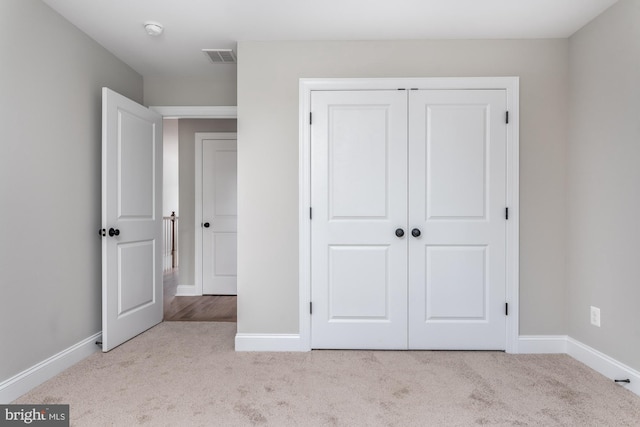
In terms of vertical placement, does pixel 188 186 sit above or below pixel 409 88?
below

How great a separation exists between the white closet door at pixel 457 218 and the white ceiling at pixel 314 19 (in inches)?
18.8

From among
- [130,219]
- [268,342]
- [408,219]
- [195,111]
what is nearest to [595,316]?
[408,219]

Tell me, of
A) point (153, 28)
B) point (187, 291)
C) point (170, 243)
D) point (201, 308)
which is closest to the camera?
point (153, 28)

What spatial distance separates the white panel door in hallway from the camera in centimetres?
285

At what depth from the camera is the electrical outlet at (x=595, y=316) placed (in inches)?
100

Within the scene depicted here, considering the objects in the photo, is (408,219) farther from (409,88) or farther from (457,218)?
(409,88)

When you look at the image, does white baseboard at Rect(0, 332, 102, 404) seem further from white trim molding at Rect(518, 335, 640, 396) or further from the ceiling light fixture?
white trim molding at Rect(518, 335, 640, 396)

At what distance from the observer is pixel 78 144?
108 inches

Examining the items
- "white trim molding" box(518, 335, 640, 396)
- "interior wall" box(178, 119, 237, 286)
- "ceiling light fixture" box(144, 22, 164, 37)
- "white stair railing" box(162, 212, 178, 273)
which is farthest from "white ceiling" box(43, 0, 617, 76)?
"white stair railing" box(162, 212, 178, 273)

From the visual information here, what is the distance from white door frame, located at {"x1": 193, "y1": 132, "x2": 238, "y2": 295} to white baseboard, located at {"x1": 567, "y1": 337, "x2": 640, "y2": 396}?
13.3 feet

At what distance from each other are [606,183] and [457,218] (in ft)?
3.10

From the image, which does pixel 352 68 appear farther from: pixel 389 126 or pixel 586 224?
pixel 586 224

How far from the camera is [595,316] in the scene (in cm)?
257

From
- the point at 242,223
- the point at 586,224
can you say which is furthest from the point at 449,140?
the point at 242,223
